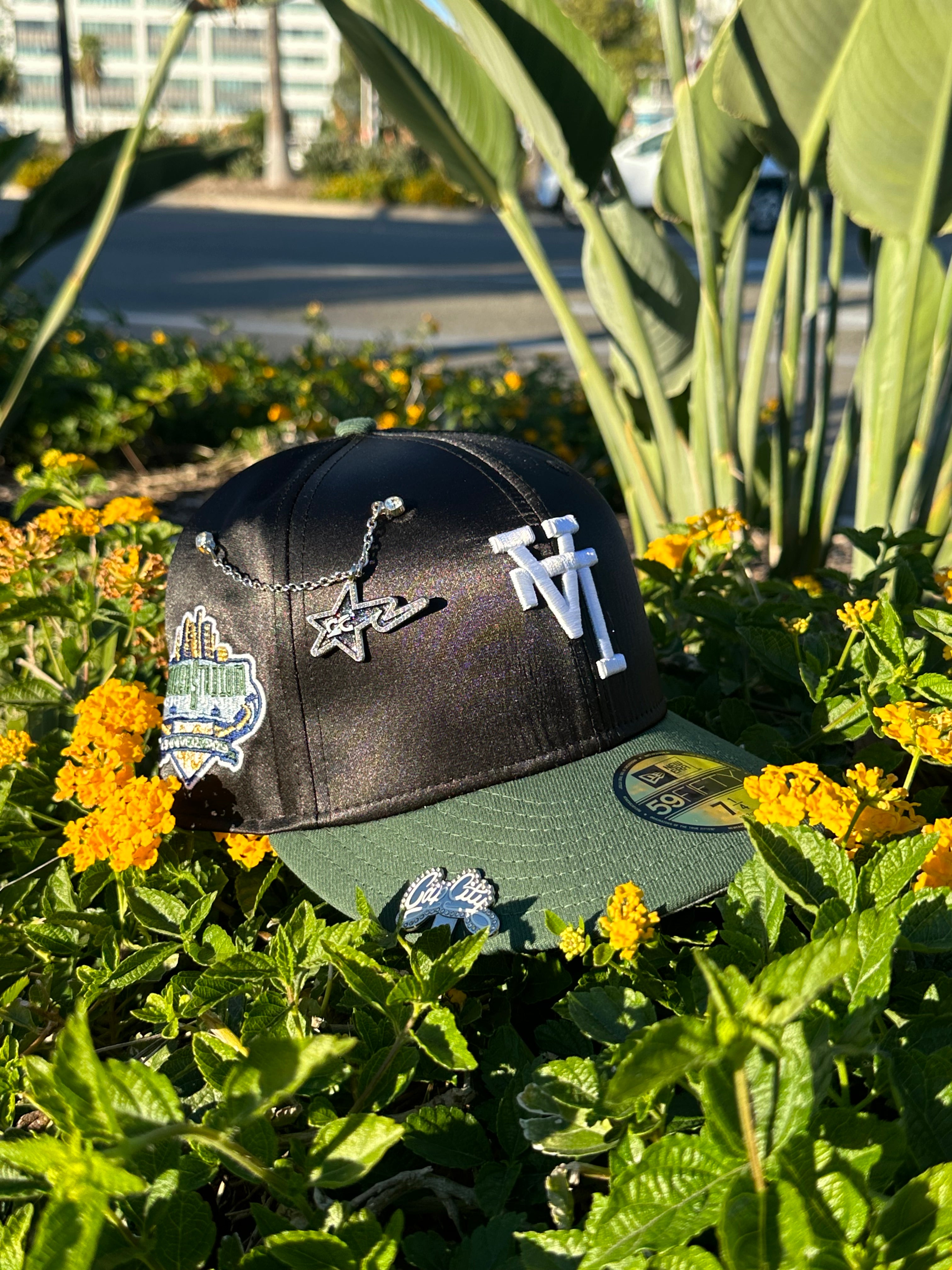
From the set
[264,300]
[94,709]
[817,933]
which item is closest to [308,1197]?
[817,933]

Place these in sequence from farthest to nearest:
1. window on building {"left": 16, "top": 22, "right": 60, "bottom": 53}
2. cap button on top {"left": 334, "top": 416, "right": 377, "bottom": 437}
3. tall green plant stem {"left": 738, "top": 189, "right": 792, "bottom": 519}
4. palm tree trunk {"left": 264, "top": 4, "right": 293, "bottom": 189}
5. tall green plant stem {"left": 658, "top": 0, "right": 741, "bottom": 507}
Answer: window on building {"left": 16, "top": 22, "right": 60, "bottom": 53}
palm tree trunk {"left": 264, "top": 4, "right": 293, "bottom": 189}
tall green plant stem {"left": 738, "top": 189, "right": 792, "bottom": 519}
tall green plant stem {"left": 658, "top": 0, "right": 741, "bottom": 507}
cap button on top {"left": 334, "top": 416, "right": 377, "bottom": 437}

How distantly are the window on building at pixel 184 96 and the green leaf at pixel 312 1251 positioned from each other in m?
89.9

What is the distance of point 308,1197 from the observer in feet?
3.19

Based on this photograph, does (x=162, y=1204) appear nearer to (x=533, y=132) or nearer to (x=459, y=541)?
(x=459, y=541)

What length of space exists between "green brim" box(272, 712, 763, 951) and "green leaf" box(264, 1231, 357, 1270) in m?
0.35

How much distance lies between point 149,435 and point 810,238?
2953mm

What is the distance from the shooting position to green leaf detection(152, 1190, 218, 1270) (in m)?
0.84

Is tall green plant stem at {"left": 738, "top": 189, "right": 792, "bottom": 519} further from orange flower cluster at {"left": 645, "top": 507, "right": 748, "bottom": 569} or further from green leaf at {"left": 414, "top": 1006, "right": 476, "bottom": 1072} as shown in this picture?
green leaf at {"left": 414, "top": 1006, "right": 476, "bottom": 1072}

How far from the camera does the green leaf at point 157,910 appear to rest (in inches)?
46.2

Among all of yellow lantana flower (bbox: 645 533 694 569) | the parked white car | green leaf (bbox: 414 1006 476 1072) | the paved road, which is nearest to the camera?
green leaf (bbox: 414 1006 476 1072)

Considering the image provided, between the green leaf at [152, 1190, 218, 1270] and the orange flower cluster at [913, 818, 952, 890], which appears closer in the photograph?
the green leaf at [152, 1190, 218, 1270]

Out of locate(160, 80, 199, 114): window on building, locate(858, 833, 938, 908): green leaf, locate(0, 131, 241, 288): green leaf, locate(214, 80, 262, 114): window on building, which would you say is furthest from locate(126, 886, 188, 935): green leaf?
locate(214, 80, 262, 114): window on building

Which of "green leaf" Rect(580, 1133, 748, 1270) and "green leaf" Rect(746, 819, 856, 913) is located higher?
"green leaf" Rect(746, 819, 856, 913)

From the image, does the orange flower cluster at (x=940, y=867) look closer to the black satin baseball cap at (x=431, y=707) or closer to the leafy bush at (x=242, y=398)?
the black satin baseball cap at (x=431, y=707)
